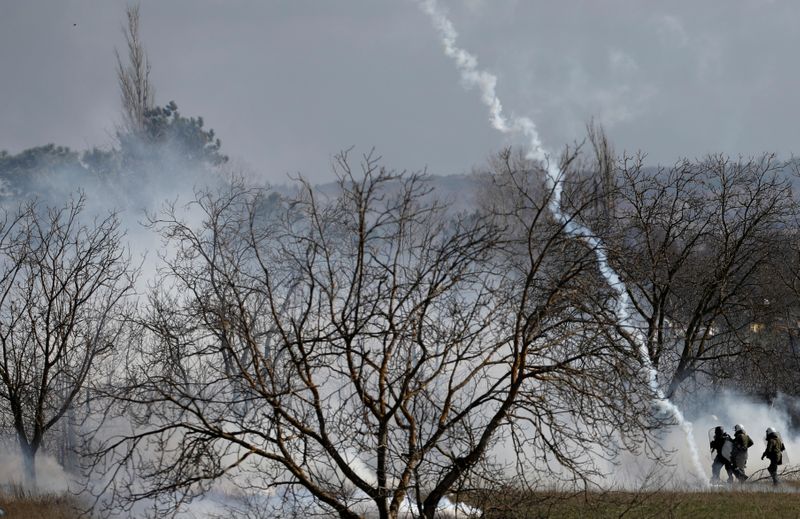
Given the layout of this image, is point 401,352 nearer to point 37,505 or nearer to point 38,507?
point 38,507

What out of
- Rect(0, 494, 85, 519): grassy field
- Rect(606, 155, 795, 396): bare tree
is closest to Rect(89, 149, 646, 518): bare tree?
Rect(606, 155, 795, 396): bare tree

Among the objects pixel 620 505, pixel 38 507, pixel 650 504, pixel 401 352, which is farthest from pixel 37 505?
pixel 650 504

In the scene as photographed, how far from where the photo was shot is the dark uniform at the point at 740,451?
66.2ft

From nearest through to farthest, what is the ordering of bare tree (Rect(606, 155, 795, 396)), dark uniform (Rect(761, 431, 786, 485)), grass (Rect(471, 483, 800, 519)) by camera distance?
1. grass (Rect(471, 483, 800, 519))
2. bare tree (Rect(606, 155, 795, 396))
3. dark uniform (Rect(761, 431, 786, 485))

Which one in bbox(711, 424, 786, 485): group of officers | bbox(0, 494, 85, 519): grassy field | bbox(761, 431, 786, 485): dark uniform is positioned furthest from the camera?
bbox(711, 424, 786, 485): group of officers

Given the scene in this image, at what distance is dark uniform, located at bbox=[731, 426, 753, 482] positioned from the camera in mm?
20172

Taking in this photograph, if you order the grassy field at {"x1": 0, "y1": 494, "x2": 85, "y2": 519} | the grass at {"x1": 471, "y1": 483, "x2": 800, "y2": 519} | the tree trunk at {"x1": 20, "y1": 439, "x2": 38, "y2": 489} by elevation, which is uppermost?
the tree trunk at {"x1": 20, "y1": 439, "x2": 38, "y2": 489}

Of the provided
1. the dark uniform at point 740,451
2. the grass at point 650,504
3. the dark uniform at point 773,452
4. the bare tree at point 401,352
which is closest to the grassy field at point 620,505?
the grass at point 650,504

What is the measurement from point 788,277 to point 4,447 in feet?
71.9

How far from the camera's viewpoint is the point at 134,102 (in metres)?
44.8

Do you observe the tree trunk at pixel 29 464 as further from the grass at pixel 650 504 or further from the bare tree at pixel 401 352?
the grass at pixel 650 504

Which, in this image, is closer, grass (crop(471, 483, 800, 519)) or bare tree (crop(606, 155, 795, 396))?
grass (crop(471, 483, 800, 519))

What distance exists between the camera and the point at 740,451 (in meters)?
20.4

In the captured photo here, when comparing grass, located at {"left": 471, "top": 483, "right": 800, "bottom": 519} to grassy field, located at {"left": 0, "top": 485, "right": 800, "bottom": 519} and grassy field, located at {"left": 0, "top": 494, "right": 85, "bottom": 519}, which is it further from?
grassy field, located at {"left": 0, "top": 494, "right": 85, "bottom": 519}
